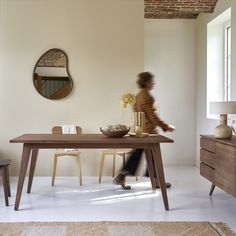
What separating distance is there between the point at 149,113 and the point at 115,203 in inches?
47.7

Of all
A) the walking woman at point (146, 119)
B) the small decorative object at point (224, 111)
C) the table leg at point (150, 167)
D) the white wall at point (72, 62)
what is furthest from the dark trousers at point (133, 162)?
the small decorative object at point (224, 111)

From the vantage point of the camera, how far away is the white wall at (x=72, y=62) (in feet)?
16.9

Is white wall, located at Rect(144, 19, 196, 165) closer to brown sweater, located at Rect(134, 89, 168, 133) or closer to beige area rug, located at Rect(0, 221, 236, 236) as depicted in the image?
brown sweater, located at Rect(134, 89, 168, 133)

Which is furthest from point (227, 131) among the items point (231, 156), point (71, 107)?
point (71, 107)

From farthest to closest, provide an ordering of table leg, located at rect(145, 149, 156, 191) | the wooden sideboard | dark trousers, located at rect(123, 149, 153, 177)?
dark trousers, located at rect(123, 149, 153, 177), table leg, located at rect(145, 149, 156, 191), the wooden sideboard

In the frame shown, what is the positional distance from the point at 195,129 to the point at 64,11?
3.11 m

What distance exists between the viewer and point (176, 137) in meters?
6.55

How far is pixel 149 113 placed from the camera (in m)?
4.39

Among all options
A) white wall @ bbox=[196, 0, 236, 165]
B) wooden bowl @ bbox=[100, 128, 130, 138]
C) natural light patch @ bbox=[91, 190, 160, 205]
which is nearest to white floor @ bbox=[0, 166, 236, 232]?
natural light patch @ bbox=[91, 190, 160, 205]

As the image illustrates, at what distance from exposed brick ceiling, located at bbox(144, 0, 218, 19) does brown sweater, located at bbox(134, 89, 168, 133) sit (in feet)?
6.32

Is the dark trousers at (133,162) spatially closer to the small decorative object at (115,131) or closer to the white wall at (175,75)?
the small decorative object at (115,131)

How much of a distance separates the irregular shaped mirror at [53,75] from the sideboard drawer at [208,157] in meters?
2.15

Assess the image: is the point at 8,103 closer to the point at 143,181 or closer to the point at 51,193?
the point at 51,193

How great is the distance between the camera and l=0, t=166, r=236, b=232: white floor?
3.28m
